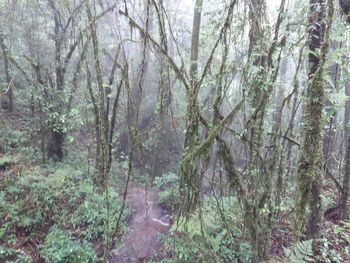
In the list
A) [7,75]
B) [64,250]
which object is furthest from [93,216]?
[7,75]

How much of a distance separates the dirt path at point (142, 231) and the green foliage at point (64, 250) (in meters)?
0.50

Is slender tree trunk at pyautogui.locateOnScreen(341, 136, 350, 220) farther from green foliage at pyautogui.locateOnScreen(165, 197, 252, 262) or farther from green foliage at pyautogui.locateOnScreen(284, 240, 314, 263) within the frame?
green foliage at pyautogui.locateOnScreen(284, 240, 314, 263)

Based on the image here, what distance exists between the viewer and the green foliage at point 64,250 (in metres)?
5.70

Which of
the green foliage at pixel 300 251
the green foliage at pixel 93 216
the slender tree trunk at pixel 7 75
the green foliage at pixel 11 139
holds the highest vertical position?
the slender tree trunk at pixel 7 75

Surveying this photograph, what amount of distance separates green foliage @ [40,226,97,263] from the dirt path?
500 mm

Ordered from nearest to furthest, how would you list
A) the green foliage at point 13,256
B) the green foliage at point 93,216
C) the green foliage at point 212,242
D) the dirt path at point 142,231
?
the green foliage at point 212,242, the green foliage at point 13,256, the dirt path at point 142,231, the green foliage at point 93,216

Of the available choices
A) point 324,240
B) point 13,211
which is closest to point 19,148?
point 13,211

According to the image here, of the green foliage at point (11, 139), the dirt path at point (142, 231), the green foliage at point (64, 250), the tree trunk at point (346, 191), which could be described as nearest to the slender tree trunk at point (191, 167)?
the dirt path at point (142, 231)

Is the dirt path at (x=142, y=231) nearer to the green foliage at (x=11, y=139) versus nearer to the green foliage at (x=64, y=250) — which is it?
the green foliage at (x=64, y=250)

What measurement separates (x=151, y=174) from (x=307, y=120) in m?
9.59

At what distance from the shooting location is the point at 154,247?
6199 millimetres

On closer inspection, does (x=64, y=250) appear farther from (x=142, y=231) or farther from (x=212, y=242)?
(x=212, y=242)

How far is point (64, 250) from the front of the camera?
5.84 meters

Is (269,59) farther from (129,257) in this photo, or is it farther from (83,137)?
(83,137)
